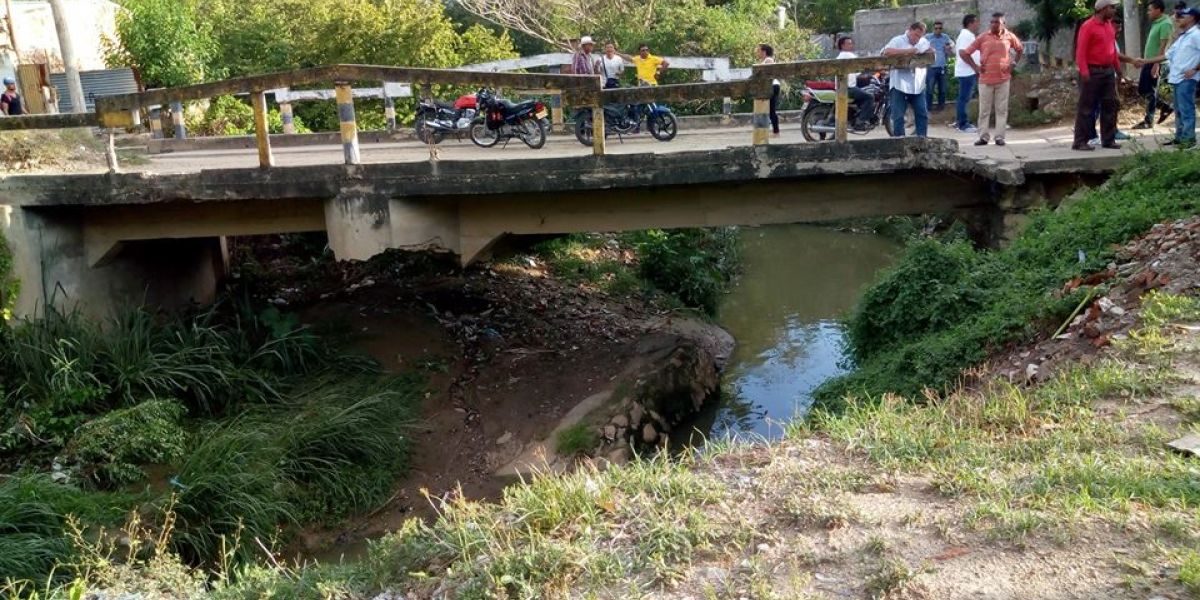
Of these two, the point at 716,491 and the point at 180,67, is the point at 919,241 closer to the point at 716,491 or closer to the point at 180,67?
the point at 716,491

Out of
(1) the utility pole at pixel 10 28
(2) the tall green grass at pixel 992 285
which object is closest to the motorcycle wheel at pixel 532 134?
(2) the tall green grass at pixel 992 285

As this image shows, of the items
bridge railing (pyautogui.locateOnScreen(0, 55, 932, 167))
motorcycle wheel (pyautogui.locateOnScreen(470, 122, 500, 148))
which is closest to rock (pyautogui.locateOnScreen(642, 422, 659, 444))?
bridge railing (pyautogui.locateOnScreen(0, 55, 932, 167))

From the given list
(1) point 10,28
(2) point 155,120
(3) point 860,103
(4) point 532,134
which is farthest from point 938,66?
(1) point 10,28

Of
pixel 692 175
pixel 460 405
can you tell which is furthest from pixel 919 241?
pixel 460 405

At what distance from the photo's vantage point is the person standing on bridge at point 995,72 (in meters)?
9.53

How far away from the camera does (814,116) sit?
422 inches

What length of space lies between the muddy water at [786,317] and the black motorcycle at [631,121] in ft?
11.3

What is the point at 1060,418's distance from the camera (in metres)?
4.87

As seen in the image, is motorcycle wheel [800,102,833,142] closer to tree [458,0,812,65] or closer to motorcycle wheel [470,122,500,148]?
motorcycle wheel [470,122,500,148]

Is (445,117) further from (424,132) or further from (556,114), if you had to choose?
(556,114)

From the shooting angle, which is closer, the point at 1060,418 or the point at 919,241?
the point at 1060,418

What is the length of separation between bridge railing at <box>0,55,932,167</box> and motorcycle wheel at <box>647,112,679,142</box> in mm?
2630

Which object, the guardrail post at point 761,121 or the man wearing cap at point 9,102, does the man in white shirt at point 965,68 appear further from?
the man wearing cap at point 9,102

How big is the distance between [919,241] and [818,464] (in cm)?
474
